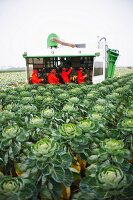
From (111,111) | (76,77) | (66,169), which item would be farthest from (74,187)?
(76,77)

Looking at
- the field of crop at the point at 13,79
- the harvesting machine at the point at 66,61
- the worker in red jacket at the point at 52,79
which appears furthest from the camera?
the field of crop at the point at 13,79

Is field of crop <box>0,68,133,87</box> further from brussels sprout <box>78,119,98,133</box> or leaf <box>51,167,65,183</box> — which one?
leaf <box>51,167,65,183</box>

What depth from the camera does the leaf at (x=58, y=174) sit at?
111 inches

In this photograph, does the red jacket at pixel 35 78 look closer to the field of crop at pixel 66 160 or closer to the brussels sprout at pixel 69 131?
the field of crop at pixel 66 160

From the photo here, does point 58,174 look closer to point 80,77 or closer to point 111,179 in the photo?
point 111,179

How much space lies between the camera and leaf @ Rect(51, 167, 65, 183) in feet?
9.28

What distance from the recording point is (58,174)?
287 cm

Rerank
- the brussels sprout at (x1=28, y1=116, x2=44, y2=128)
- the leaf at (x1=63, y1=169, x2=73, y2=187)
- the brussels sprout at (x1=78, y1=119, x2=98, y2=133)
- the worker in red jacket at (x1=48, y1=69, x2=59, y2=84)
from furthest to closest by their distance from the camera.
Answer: the worker in red jacket at (x1=48, y1=69, x2=59, y2=84) → the brussels sprout at (x1=28, y1=116, x2=44, y2=128) → the brussels sprout at (x1=78, y1=119, x2=98, y2=133) → the leaf at (x1=63, y1=169, x2=73, y2=187)

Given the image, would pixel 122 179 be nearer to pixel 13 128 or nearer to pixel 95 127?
pixel 95 127

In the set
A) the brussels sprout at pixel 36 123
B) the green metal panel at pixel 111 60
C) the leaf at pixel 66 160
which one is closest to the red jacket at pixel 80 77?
the green metal panel at pixel 111 60

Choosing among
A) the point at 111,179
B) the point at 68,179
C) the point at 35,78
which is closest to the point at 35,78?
the point at 35,78

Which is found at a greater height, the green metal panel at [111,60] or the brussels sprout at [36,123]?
the green metal panel at [111,60]

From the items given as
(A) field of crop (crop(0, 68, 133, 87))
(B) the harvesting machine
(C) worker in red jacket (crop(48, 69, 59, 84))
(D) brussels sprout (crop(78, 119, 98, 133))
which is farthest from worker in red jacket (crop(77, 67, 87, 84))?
(A) field of crop (crop(0, 68, 133, 87))

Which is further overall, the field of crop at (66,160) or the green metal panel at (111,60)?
the green metal panel at (111,60)
